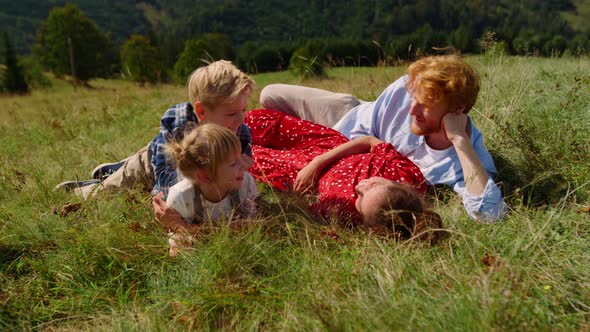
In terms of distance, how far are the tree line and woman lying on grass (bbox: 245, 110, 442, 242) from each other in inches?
37.6

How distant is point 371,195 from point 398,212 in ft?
0.80

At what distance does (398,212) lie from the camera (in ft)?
7.68

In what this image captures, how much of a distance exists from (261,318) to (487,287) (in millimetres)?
918

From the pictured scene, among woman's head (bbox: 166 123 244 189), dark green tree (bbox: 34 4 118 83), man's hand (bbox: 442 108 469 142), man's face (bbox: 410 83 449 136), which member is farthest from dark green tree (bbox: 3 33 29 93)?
man's hand (bbox: 442 108 469 142)

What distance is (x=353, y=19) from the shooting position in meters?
130

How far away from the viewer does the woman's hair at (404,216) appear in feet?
7.77

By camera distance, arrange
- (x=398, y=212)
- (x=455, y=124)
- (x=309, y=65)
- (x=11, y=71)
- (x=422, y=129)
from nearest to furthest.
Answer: (x=398, y=212) < (x=455, y=124) < (x=422, y=129) < (x=309, y=65) < (x=11, y=71)

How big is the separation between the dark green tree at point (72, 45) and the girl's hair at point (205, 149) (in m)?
57.7

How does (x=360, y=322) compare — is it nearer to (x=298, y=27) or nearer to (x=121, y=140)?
(x=121, y=140)

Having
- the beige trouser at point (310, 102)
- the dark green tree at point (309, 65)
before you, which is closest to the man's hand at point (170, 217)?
the beige trouser at point (310, 102)

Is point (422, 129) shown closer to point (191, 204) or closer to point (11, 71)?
point (191, 204)

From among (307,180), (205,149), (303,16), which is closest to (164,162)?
(205,149)

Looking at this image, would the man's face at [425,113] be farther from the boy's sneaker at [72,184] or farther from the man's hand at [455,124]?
the boy's sneaker at [72,184]

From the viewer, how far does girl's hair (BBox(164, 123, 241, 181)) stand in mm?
2363
